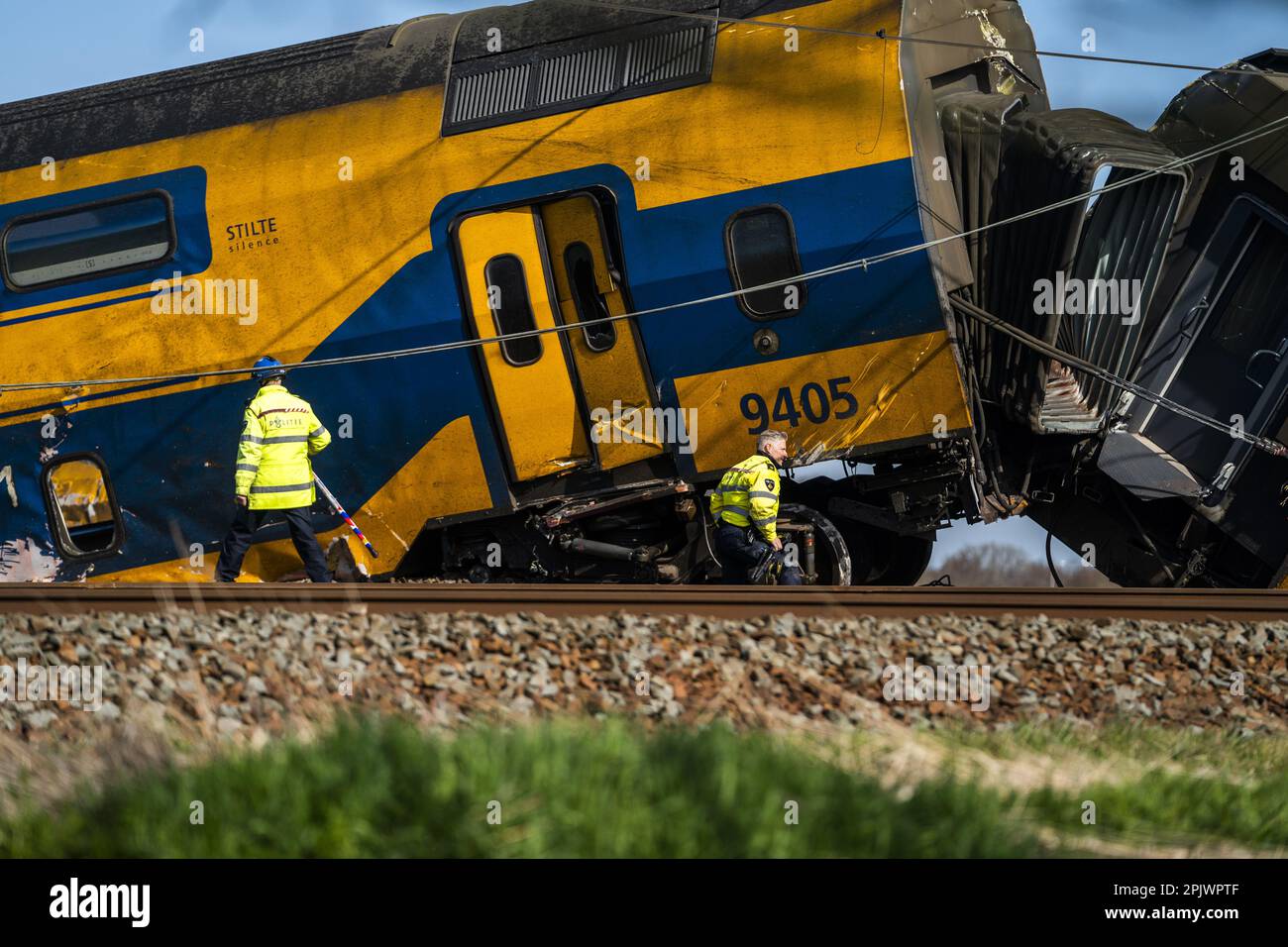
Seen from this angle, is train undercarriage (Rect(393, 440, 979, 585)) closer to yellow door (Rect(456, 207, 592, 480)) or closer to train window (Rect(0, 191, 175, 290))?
yellow door (Rect(456, 207, 592, 480))

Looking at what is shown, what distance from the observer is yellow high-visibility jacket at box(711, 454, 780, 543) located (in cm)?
991

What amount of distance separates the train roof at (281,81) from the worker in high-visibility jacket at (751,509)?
11.1 ft

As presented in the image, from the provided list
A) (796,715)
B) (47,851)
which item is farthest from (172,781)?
(796,715)

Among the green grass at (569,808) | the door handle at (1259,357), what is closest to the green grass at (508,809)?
the green grass at (569,808)

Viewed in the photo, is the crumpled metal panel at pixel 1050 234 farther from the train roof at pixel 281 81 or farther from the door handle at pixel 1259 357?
the train roof at pixel 281 81

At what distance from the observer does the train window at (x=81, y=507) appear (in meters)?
11.4

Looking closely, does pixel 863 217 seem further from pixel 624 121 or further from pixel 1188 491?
pixel 1188 491

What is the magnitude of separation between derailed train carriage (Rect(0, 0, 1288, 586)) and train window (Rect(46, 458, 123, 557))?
3cm

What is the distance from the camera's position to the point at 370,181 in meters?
10.7

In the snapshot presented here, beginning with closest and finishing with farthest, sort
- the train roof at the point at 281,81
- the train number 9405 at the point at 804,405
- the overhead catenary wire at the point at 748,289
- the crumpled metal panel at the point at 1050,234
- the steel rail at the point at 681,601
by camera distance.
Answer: the steel rail at the point at 681,601, the overhead catenary wire at the point at 748,289, the crumpled metal panel at the point at 1050,234, the train number 9405 at the point at 804,405, the train roof at the point at 281,81

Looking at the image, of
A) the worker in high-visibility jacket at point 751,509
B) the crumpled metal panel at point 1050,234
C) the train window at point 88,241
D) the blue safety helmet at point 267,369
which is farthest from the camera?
the train window at point 88,241

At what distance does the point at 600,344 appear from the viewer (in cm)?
1045

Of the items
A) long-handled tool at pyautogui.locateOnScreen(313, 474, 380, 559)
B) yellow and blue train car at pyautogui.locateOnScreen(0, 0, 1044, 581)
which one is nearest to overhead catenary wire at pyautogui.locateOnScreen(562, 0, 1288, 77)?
yellow and blue train car at pyautogui.locateOnScreen(0, 0, 1044, 581)
